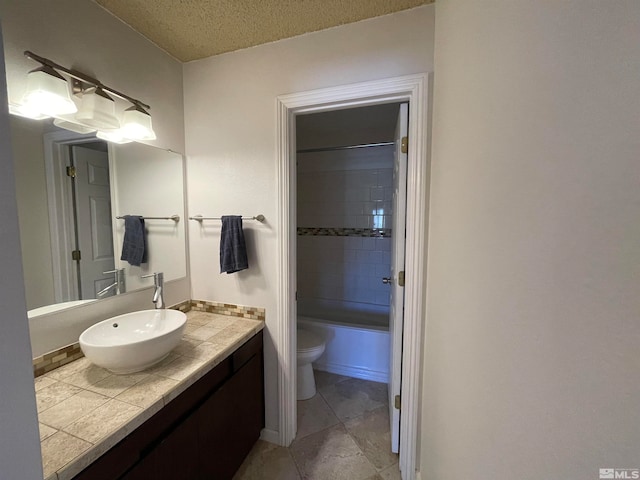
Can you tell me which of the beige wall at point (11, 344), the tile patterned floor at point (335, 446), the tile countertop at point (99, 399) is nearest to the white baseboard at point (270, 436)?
the tile patterned floor at point (335, 446)

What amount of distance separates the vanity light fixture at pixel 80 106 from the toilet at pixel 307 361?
5.70 feet

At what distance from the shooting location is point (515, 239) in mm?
507

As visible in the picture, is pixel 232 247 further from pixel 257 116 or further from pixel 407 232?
pixel 407 232

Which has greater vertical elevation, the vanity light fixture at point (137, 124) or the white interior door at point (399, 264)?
the vanity light fixture at point (137, 124)

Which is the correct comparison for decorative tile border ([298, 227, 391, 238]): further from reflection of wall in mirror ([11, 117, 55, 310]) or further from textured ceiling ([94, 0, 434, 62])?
reflection of wall in mirror ([11, 117, 55, 310])

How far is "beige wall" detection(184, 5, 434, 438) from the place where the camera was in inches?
50.7

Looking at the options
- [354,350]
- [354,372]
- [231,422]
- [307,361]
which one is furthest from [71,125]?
[354,372]

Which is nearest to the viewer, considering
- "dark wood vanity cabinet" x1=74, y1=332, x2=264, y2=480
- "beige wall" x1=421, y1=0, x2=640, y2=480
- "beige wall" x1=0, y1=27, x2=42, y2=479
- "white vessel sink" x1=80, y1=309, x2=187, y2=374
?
"beige wall" x1=421, y1=0, x2=640, y2=480

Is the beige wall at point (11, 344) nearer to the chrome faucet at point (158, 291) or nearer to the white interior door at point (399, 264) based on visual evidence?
the chrome faucet at point (158, 291)

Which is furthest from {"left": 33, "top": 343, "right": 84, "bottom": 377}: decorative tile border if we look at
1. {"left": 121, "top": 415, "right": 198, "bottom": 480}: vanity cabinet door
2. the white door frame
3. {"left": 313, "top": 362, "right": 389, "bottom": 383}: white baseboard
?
{"left": 313, "top": 362, "right": 389, "bottom": 383}: white baseboard

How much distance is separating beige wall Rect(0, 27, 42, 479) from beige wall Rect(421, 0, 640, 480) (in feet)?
2.94

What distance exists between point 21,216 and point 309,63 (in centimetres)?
146

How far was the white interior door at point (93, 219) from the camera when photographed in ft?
3.96

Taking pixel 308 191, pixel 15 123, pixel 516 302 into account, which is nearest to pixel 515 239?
pixel 516 302
